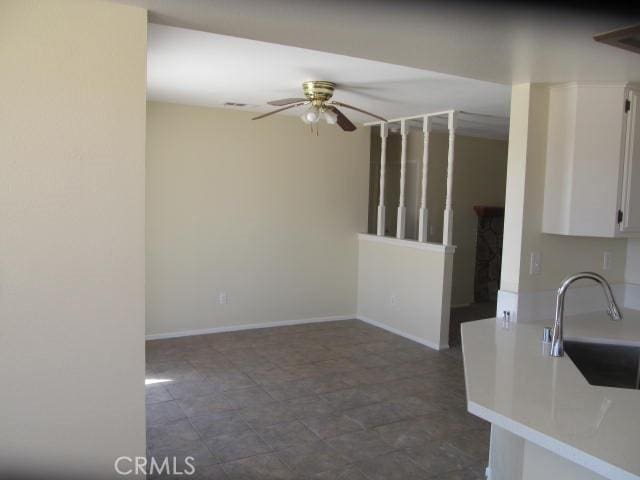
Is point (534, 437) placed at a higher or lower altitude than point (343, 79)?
lower

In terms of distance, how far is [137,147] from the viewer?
6.12 feet

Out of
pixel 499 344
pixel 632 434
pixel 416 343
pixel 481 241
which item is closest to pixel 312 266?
pixel 416 343

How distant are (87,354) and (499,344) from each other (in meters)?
1.73


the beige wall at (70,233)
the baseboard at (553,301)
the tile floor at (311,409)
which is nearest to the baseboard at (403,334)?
the tile floor at (311,409)

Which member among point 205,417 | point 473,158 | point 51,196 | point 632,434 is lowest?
point 205,417

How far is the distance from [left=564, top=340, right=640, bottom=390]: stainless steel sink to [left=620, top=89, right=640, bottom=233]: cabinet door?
2.27ft

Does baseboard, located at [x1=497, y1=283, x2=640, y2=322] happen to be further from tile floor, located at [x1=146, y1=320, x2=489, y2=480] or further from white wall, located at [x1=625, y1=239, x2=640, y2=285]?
tile floor, located at [x1=146, y1=320, x2=489, y2=480]

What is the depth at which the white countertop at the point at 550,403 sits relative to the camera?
140 cm

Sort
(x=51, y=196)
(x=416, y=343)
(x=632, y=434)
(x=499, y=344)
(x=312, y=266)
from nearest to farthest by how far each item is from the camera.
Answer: (x=632, y=434), (x=51, y=196), (x=499, y=344), (x=416, y=343), (x=312, y=266)

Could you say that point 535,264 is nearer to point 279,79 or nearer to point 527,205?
point 527,205

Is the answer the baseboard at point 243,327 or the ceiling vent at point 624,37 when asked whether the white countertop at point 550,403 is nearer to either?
the ceiling vent at point 624,37

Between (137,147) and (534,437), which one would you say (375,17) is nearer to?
(137,147)

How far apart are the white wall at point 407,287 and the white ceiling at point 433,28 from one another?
2.91 meters

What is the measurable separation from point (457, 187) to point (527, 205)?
13.5 feet
